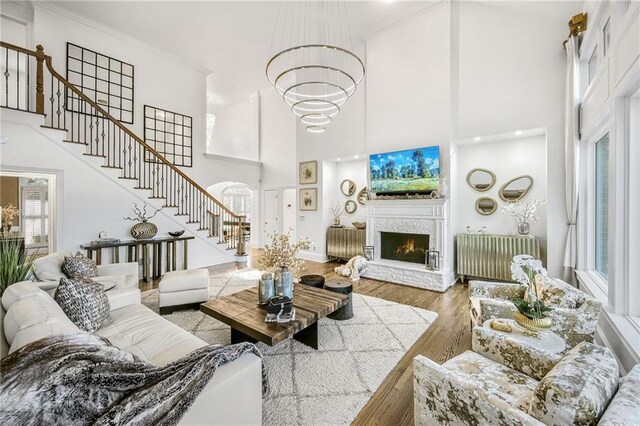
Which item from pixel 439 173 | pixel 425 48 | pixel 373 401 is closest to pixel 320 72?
pixel 425 48

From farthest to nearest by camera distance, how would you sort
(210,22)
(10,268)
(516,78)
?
(210,22) < (516,78) < (10,268)

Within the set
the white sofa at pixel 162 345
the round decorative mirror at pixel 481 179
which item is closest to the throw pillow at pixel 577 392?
the white sofa at pixel 162 345

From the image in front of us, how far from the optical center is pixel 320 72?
6.64 m

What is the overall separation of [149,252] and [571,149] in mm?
7109

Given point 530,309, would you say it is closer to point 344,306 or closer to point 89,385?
point 344,306

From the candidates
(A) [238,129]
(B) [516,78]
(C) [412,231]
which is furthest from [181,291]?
(A) [238,129]

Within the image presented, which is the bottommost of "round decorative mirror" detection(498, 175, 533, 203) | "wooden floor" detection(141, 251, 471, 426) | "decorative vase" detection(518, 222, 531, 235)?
"wooden floor" detection(141, 251, 471, 426)

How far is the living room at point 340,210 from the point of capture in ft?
4.70

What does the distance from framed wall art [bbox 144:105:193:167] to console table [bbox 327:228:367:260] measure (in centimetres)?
430

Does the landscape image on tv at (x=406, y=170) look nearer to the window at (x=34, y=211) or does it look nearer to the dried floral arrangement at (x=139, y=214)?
the dried floral arrangement at (x=139, y=214)

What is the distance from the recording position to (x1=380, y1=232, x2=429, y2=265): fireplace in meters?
5.16

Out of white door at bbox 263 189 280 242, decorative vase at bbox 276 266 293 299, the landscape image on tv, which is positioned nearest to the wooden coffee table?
decorative vase at bbox 276 266 293 299

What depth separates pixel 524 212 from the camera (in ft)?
14.9

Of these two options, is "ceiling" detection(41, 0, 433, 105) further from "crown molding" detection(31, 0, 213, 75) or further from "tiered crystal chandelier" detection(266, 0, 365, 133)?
"tiered crystal chandelier" detection(266, 0, 365, 133)
